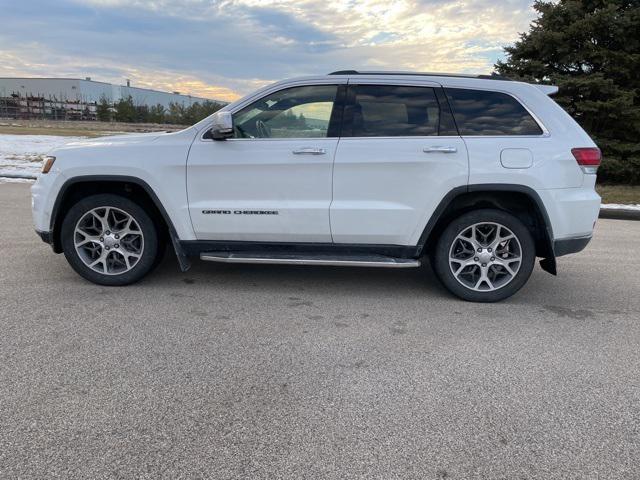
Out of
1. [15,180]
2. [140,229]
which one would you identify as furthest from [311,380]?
[15,180]

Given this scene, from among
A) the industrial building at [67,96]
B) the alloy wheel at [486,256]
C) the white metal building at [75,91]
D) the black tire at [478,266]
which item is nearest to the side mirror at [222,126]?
the black tire at [478,266]

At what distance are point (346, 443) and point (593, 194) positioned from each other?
3.20 meters

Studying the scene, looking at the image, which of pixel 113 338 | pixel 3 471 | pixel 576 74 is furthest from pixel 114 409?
pixel 576 74

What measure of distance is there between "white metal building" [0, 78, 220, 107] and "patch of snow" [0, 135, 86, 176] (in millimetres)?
60017

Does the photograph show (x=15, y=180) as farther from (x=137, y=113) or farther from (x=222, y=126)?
(x=137, y=113)

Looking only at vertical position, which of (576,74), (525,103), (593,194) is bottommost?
(593,194)

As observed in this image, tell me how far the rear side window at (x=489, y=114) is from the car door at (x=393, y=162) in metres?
0.10

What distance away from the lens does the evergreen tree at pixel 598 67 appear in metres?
13.0

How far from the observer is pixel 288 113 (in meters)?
4.38

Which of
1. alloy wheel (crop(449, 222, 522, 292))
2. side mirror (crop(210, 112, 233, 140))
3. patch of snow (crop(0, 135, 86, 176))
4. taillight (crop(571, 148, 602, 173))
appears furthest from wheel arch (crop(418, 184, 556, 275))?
patch of snow (crop(0, 135, 86, 176))

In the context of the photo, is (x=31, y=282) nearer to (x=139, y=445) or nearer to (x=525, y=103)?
(x=139, y=445)

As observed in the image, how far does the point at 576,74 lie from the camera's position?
46.3 ft

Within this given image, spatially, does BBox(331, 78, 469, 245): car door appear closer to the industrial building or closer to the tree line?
the tree line

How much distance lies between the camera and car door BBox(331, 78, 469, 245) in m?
4.18
